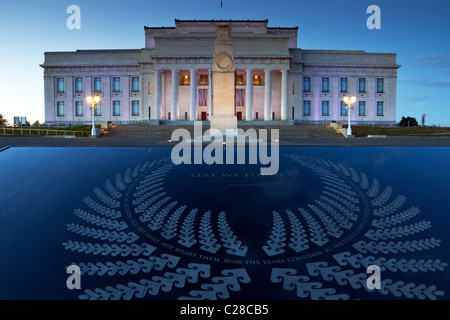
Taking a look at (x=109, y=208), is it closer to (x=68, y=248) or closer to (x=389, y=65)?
(x=68, y=248)

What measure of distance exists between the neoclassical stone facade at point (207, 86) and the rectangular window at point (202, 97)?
0.17 metres

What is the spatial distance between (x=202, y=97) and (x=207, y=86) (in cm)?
212

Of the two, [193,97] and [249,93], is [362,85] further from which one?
[193,97]

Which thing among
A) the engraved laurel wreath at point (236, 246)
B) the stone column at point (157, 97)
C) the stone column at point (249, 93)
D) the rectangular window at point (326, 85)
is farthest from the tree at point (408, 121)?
the engraved laurel wreath at point (236, 246)

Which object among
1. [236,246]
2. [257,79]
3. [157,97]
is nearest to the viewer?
[236,246]

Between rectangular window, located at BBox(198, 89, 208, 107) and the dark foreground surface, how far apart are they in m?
54.7

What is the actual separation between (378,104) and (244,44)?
28.4 m

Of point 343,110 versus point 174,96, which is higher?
point 174,96

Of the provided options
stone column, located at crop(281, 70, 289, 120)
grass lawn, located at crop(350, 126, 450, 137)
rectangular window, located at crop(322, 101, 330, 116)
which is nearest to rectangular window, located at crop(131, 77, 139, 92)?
stone column, located at crop(281, 70, 289, 120)

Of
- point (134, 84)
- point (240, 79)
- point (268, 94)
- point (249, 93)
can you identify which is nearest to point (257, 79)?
point (240, 79)

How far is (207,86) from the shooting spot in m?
59.5

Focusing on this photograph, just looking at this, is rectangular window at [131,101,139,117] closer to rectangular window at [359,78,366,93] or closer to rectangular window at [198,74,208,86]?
rectangular window at [198,74,208,86]

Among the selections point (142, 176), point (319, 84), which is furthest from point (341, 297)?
point (319, 84)

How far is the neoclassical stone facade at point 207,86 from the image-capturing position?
59.6 meters
